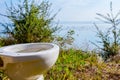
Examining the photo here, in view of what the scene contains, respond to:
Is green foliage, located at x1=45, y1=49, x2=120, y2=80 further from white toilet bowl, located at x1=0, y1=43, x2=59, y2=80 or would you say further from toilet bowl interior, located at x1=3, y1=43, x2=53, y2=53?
white toilet bowl, located at x1=0, y1=43, x2=59, y2=80

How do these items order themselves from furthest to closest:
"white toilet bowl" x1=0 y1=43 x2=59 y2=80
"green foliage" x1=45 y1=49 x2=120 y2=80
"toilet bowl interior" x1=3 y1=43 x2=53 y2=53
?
1. "green foliage" x1=45 y1=49 x2=120 y2=80
2. "toilet bowl interior" x1=3 y1=43 x2=53 y2=53
3. "white toilet bowl" x1=0 y1=43 x2=59 y2=80

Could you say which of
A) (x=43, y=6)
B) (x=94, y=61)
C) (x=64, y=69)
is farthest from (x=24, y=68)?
(x=43, y=6)

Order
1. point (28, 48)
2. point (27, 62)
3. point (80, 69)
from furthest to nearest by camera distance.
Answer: point (80, 69) < point (28, 48) < point (27, 62)

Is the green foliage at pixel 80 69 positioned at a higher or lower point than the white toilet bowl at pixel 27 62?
lower

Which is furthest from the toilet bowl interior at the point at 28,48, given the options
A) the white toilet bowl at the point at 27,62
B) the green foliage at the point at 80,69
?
the green foliage at the point at 80,69

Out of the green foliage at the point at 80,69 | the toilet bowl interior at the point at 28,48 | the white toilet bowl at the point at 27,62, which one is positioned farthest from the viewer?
the green foliage at the point at 80,69

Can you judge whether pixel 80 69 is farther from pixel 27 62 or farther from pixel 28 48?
pixel 27 62

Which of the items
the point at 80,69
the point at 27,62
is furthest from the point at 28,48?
the point at 80,69

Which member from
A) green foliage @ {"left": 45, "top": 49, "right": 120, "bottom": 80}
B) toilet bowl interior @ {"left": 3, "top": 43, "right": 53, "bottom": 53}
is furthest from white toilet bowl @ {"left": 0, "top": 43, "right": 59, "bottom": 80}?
green foliage @ {"left": 45, "top": 49, "right": 120, "bottom": 80}

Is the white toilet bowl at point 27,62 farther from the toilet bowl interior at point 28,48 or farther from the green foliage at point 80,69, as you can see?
the green foliage at point 80,69

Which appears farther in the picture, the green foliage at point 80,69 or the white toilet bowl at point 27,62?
the green foliage at point 80,69

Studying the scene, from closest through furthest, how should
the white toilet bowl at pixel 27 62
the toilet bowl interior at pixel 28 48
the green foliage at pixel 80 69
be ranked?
1. the white toilet bowl at pixel 27 62
2. the toilet bowl interior at pixel 28 48
3. the green foliage at pixel 80 69

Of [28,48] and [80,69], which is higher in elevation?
[28,48]

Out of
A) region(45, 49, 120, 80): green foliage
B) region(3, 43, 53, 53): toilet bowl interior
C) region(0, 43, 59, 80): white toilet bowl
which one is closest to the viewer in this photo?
region(0, 43, 59, 80): white toilet bowl
